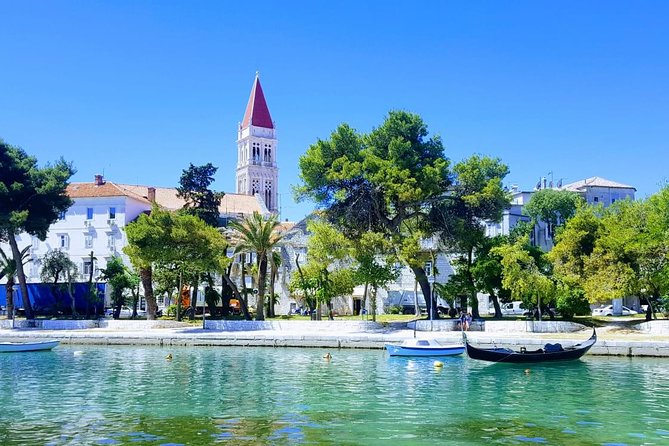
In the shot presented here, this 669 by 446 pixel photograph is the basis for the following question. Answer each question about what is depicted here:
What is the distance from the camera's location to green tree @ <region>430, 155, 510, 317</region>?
52.8m

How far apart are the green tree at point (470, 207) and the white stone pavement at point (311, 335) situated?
7498 mm

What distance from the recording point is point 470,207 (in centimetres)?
5381

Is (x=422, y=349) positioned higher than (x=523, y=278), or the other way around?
(x=523, y=278)

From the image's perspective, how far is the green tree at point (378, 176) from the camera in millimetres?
52469

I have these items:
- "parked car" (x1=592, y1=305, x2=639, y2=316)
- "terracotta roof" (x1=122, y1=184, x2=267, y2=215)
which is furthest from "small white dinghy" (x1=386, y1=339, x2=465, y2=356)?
"terracotta roof" (x1=122, y1=184, x2=267, y2=215)

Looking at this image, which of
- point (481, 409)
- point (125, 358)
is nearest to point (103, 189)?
point (125, 358)

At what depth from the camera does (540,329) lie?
46.8 m

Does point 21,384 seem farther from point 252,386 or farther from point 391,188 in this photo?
point 391,188

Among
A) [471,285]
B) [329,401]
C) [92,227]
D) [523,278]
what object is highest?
[92,227]

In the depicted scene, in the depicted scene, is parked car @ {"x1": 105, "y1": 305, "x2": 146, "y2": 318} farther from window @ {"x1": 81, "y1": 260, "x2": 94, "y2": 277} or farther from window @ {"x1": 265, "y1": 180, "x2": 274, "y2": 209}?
window @ {"x1": 265, "y1": 180, "x2": 274, "y2": 209}

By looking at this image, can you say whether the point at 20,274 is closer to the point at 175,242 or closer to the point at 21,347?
the point at 175,242

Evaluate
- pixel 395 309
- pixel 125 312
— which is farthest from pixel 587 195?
pixel 125 312

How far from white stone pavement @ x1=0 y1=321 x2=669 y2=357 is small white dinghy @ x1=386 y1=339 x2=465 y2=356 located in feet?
12.8

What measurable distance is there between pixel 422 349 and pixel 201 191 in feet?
113
